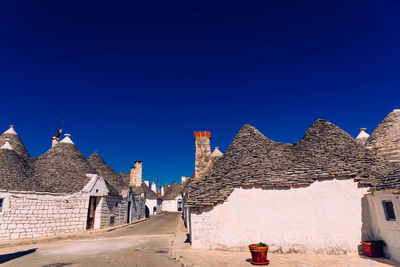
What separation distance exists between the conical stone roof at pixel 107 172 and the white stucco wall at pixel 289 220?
17.7m

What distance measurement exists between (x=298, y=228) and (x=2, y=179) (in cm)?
1716

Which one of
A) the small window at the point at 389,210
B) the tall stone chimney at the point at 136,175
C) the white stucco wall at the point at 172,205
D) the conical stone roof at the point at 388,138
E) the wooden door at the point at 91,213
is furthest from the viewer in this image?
the white stucco wall at the point at 172,205

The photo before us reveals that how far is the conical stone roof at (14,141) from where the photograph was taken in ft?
67.5

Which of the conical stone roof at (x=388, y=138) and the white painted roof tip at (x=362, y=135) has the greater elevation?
the white painted roof tip at (x=362, y=135)

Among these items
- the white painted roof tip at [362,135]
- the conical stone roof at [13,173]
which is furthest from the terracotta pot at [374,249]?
the conical stone roof at [13,173]

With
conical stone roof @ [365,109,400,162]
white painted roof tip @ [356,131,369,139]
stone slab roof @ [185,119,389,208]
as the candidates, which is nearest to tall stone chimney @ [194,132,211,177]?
stone slab roof @ [185,119,389,208]

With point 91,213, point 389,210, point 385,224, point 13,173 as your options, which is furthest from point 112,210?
point 389,210

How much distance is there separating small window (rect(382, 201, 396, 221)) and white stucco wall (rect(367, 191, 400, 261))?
9 centimetres

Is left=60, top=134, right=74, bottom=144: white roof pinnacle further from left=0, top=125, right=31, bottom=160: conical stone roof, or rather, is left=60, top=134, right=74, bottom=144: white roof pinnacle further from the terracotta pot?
the terracotta pot

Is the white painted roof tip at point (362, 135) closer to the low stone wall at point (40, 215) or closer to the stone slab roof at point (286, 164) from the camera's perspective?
the stone slab roof at point (286, 164)

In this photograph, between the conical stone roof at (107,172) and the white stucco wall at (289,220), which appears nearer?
the white stucco wall at (289,220)

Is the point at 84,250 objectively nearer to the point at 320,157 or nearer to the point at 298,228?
the point at 298,228

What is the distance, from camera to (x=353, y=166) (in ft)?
30.5

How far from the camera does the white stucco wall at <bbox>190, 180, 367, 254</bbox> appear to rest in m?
8.44
